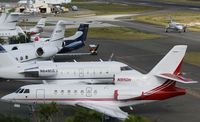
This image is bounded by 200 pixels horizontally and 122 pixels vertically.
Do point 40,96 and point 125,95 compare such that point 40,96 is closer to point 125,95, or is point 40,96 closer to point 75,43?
point 125,95

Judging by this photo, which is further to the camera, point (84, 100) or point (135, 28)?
point (135, 28)

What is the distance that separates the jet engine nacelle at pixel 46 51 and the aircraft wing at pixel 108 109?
14.9m

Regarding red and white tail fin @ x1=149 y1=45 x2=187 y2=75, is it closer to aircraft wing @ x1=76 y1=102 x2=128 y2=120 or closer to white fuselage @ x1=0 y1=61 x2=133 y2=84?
aircraft wing @ x1=76 y1=102 x2=128 y2=120

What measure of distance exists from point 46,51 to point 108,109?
56.3 ft

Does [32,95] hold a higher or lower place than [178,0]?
higher

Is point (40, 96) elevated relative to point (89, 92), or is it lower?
lower

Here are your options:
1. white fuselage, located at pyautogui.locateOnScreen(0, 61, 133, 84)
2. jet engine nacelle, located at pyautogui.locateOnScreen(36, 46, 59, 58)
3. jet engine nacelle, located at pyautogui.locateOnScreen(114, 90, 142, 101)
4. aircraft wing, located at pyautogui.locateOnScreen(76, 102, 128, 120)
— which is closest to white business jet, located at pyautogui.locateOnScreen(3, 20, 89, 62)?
jet engine nacelle, located at pyautogui.locateOnScreen(36, 46, 59, 58)

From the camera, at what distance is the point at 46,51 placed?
43.6 meters

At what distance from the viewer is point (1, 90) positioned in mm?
36719

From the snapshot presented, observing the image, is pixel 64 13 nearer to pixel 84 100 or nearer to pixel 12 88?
pixel 12 88

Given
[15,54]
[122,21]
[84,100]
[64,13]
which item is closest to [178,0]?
[64,13]

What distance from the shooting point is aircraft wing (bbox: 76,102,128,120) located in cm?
2646

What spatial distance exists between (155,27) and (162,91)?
6462 centimetres

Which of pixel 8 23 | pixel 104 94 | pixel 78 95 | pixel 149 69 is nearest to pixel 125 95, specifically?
pixel 104 94
